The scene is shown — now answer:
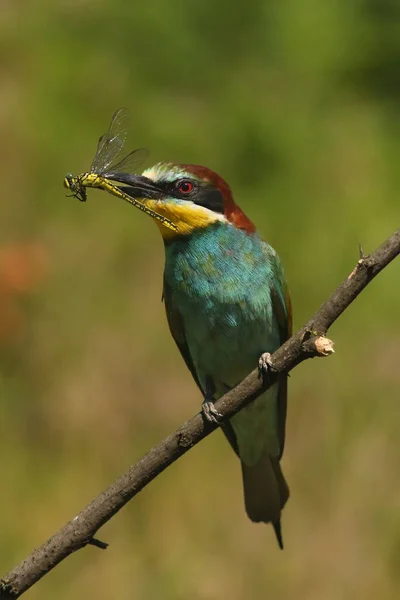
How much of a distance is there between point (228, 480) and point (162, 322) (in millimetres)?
955

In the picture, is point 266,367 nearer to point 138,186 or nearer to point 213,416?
point 213,416

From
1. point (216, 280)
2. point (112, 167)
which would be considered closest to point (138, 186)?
point (112, 167)

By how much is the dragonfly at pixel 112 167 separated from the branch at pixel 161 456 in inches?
31.0

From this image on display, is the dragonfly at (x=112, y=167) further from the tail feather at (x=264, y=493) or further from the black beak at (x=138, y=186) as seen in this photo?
the tail feather at (x=264, y=493)

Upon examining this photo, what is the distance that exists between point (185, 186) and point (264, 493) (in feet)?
3.34

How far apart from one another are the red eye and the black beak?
6 cm

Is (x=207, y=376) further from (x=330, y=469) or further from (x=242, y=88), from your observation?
(x=242, y=88)

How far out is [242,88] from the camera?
6492 mm

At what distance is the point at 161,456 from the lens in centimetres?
231

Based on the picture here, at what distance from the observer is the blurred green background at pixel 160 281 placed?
423 cm

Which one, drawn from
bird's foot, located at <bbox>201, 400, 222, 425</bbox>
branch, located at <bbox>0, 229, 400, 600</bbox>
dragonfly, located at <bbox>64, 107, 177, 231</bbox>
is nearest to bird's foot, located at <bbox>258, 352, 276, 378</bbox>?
branch, located at <bbox>0, 229, 400, 600</bbox>

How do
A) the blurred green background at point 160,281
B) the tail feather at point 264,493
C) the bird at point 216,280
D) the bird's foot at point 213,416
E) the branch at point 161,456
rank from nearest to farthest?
the branch at point 161,456, the bird's foot at point 213,416, the bird at point 216,280, the tail feather at point 264,493, the blurred green background at point 160,281

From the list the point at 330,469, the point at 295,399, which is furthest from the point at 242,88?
the point at 330,469

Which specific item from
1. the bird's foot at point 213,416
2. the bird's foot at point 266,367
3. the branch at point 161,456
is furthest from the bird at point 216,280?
the branch at point 161,456
